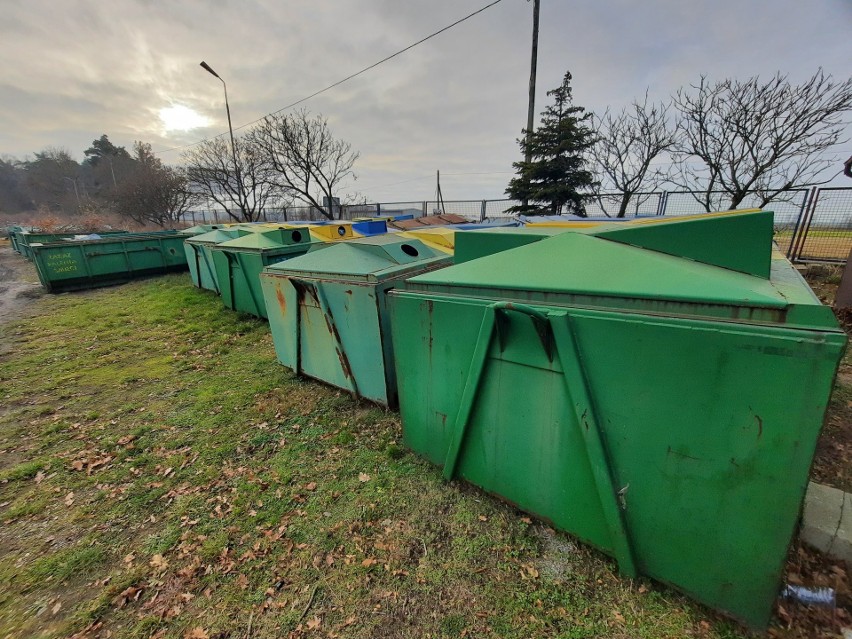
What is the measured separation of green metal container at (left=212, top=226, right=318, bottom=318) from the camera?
5.94 metres

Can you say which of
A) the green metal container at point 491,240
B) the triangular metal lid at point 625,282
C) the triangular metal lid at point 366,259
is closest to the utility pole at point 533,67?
the triangular metal lid at point 366,259

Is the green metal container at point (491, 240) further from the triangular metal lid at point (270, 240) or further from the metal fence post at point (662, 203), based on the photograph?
the metal fence post at point (662, 203)

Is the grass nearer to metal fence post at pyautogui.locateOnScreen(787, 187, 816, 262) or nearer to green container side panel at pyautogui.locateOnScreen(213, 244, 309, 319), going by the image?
green container side panel at pyautogui.locateOnScreen(213, 244, 309, 319)

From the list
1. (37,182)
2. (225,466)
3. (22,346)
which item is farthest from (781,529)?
(37,182)

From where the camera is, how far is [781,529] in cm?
134

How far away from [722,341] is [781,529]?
0.77 metres

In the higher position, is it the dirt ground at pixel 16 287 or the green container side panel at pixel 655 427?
the green container side panel at pixel 655 427

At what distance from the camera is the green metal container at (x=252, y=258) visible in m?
5.94

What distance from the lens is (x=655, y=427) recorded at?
151 centimetres

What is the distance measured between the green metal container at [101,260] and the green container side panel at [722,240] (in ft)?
41.4

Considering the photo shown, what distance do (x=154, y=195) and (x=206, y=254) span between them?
2484 cm

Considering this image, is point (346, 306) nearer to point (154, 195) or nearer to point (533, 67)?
point (533, 67)

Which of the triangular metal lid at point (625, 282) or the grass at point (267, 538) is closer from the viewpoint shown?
the triangular metal lid at point (625, 282)

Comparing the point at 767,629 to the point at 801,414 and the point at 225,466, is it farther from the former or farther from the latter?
the point at 225,466
